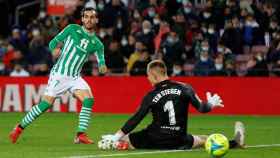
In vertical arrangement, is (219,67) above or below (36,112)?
above

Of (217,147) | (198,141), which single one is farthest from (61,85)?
(217,147)

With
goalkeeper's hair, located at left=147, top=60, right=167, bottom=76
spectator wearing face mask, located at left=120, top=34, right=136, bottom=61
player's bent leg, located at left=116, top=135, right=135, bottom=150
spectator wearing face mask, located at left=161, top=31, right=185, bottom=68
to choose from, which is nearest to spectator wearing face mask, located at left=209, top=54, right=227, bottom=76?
spectator wearing face mask, located at left=161, top=31, right=185, bottom=68

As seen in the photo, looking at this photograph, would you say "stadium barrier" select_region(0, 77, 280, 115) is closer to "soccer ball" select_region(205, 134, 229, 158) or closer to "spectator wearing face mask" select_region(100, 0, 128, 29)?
"spectator wearing face mask" select_region(100, 0, 128, 29)

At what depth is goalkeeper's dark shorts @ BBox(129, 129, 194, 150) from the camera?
1518cm

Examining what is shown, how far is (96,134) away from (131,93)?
8.26 m

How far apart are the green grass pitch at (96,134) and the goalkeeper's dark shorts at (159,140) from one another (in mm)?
238

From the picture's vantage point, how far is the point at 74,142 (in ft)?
57.1

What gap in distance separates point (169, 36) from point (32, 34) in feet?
17.3

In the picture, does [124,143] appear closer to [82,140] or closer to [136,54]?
[82,140]

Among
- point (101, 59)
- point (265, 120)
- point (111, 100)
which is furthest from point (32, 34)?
point (101, 59)

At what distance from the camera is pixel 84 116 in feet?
57.0

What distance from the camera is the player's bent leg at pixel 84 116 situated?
Answer: 17.2 meters

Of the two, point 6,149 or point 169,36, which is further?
point 169,36

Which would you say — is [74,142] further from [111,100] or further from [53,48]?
[111,100]
